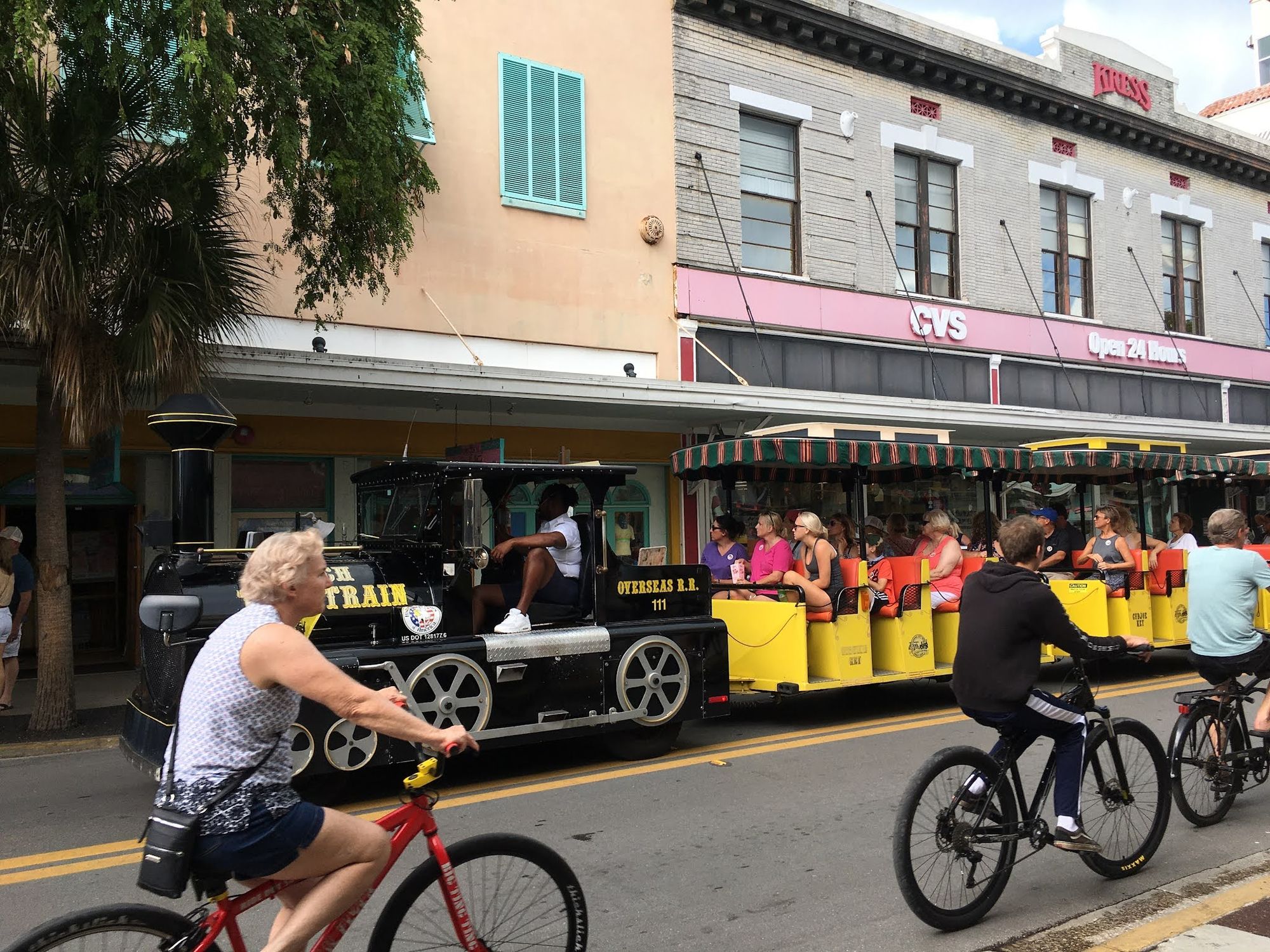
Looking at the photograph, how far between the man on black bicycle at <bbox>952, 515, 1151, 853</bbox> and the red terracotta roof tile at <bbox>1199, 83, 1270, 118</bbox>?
3182 centimetres

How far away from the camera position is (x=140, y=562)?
493 inches

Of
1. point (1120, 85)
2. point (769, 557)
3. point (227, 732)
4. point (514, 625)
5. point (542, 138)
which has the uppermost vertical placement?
point (1120, 85)

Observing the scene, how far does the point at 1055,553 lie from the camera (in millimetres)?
12492

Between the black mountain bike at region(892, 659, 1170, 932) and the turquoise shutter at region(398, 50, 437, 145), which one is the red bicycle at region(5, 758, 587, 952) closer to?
the black mountain bike at region(892, 659, 1170, 932)

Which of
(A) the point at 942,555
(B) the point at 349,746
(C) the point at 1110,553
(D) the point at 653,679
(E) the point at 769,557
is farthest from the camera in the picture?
(C) the point at 1110,553

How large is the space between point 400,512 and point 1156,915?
5227 mm

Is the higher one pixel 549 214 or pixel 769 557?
pixel 549 214

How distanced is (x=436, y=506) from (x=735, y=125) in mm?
11631

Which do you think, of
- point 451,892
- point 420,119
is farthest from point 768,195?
point 451,892

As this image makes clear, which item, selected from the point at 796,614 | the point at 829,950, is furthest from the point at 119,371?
the point at 829,950

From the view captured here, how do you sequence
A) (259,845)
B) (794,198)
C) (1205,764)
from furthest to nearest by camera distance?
(794,198), (1205,764), (259,845)

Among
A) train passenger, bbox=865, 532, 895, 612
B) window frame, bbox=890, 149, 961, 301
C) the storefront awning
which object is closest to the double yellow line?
train passenger, bbox=865, 532, 895, 612

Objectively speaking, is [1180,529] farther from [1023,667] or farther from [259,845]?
[259,845]

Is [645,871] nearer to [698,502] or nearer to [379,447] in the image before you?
[379,447]
